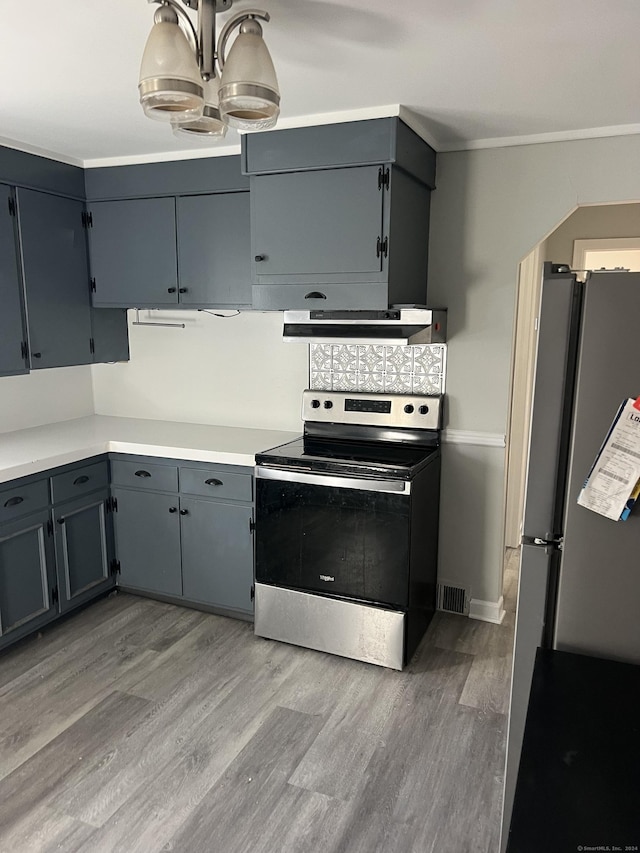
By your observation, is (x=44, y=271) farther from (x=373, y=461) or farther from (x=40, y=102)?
(x=373, y=461)

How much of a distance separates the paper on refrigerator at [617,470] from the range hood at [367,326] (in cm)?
149

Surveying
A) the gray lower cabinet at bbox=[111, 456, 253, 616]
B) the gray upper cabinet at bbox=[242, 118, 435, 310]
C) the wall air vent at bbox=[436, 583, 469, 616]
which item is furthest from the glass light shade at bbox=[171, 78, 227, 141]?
the wall air vent at bbox=[436, 583, 469, 616]

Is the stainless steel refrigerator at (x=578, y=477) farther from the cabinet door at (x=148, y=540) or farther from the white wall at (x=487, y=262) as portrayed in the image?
the cabinet door at (x=148, y=540)

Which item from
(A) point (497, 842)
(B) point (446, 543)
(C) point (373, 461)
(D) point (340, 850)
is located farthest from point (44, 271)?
(A) point (497, 842)

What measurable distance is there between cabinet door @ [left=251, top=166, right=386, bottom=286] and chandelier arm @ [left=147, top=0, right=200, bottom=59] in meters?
0.96

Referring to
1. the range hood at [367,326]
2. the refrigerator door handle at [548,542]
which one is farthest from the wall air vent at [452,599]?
the refrigerator door handle at [548,542]

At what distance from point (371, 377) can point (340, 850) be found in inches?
81.2

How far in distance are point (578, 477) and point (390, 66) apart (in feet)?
Result: 4.89

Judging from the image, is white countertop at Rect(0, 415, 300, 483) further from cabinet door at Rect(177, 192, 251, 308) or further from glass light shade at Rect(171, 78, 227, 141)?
glass light shade at Rect(171, 78, 227, 141)

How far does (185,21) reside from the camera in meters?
1.76

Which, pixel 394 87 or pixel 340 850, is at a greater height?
pixel 394 87

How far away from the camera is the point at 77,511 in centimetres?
319

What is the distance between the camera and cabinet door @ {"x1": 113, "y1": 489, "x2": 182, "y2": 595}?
10.8 feet

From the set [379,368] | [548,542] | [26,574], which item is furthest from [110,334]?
[548,542]
